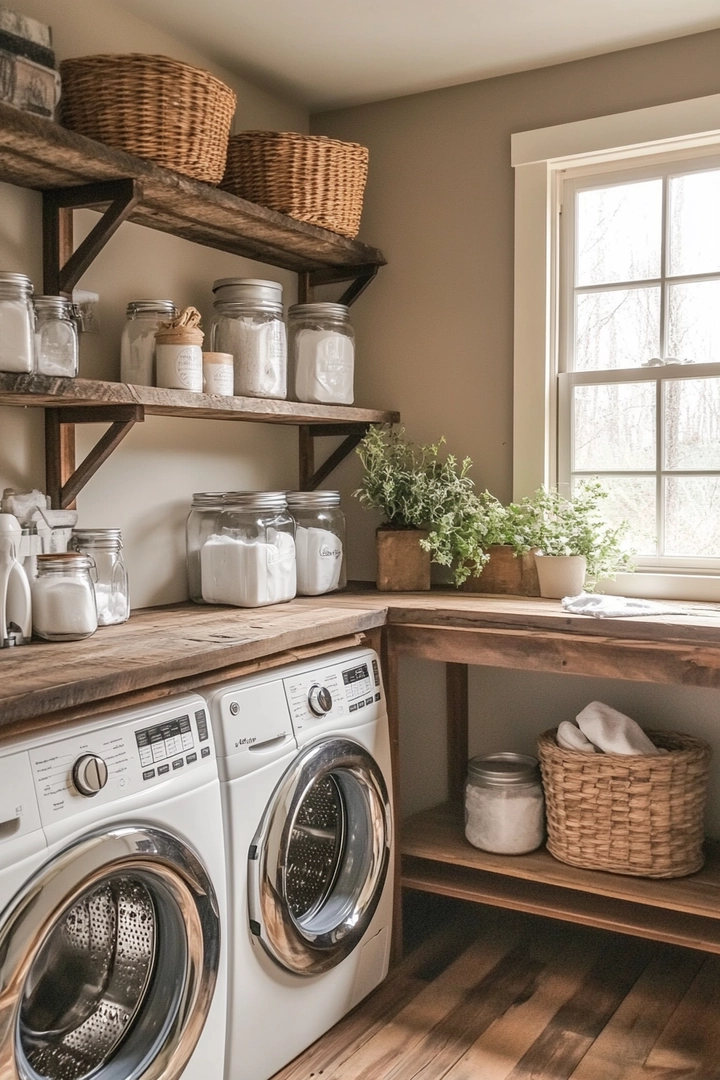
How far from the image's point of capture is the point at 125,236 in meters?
2.53

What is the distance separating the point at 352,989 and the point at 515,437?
155 centimetres

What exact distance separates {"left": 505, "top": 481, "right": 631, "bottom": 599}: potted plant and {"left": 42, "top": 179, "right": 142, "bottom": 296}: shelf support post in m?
1.30

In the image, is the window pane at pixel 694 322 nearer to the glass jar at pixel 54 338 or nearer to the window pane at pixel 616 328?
the window pane at pixel 616 328

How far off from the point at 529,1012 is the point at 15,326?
1.91 meters

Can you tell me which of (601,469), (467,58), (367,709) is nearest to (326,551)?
(367,709)

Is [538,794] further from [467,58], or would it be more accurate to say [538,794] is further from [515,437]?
[467,58]

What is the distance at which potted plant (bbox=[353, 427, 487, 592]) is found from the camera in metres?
2.78

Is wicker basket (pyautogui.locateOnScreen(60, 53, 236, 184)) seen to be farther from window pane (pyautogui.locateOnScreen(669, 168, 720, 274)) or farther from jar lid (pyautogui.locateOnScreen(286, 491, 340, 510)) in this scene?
window pane (pyautogui.locateOnScreen(669, 168, 720, 274))

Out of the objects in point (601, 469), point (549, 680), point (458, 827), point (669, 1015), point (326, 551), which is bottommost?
point (669, 1015)

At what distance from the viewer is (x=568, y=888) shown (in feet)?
8.50

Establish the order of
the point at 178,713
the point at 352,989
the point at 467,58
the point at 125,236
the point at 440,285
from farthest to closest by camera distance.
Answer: the point at 440,285
the point at 467,58
the point at 125,236
the point at 352,989
the point at 178,713

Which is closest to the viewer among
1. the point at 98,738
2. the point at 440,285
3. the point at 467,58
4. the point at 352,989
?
the point at 98,738

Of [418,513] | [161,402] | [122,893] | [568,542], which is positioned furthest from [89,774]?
[568,542]

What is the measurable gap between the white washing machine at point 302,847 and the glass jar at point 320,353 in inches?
33.5
